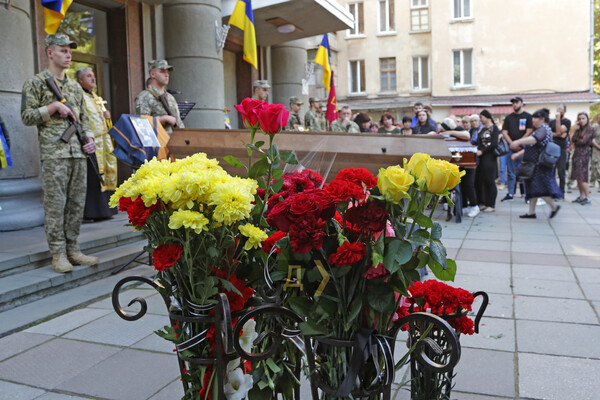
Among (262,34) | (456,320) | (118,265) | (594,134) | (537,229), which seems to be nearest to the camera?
(456,320)

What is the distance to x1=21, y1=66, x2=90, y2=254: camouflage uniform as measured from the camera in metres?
4.89

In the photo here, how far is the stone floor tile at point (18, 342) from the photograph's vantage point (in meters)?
3.55

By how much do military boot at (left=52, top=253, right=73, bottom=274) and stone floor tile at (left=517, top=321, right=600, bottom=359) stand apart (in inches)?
149

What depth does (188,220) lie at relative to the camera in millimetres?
1712

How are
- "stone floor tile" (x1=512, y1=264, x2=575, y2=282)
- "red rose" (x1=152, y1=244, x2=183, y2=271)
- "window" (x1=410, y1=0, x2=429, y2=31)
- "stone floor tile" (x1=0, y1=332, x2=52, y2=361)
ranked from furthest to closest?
"window" (x1=410, y1=0, x2=429, y2=31)
"stone floor tile" (x1=512, y1=264, x2=575, y2=282)
"stone floor tile" (x1=0, y1=332, x2=52, y2=361)
"red rose" (x1=152, y1=244, x2=183, y2=271)

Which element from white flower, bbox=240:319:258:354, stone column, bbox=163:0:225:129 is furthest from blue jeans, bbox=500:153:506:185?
white flower, bbox=240:319:258:354

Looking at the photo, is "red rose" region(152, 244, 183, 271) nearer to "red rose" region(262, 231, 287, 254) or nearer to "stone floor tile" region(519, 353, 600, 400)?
"red rose" region(262, 231, 287, 254)

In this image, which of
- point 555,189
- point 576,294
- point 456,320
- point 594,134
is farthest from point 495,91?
point 456,320

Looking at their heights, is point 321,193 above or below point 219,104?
below

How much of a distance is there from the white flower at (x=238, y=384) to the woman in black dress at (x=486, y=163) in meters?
9.05

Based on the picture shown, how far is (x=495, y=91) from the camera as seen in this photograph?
98.3 ft

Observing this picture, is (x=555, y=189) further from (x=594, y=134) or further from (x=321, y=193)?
(x=321, y=193)

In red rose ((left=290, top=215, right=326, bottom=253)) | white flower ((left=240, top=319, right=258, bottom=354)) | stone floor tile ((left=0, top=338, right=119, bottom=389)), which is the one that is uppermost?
red rose ((left=290, top=215, right=326, bottom=253))

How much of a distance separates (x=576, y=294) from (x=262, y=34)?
1045 cm
